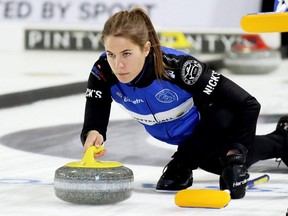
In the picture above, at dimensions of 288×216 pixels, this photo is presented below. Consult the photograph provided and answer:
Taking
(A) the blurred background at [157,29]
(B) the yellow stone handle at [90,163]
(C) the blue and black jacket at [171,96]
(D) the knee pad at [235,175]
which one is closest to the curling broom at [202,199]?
(D) the knee pad at [235,175]

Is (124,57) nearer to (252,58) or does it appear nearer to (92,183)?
(92,183)

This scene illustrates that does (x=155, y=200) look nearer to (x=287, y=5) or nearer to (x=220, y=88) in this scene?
(x=220, y=88)

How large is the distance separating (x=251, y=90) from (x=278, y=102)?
86 centimetres

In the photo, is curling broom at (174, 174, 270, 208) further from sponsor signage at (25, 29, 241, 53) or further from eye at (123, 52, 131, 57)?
sponsor signage at (25, 29, 241, 53)

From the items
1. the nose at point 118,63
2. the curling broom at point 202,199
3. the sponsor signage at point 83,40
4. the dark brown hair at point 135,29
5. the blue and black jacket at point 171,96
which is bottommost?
the sponsor signage at point 83,40

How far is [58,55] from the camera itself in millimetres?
10438

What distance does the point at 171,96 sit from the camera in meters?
3.57

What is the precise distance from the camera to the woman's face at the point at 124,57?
11.0 feet

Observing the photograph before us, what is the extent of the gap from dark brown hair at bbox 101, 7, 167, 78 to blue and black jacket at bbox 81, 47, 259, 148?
44 millimetres

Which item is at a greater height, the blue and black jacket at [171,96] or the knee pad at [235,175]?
the blue and black jacket at [171,96]

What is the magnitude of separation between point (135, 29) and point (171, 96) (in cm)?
33

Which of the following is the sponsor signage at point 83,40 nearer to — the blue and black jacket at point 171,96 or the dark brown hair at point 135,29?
the blue and black jacket at point 171,96

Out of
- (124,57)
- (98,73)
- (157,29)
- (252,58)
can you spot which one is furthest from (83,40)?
(124,57)

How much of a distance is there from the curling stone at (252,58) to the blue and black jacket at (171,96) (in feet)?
17.8
